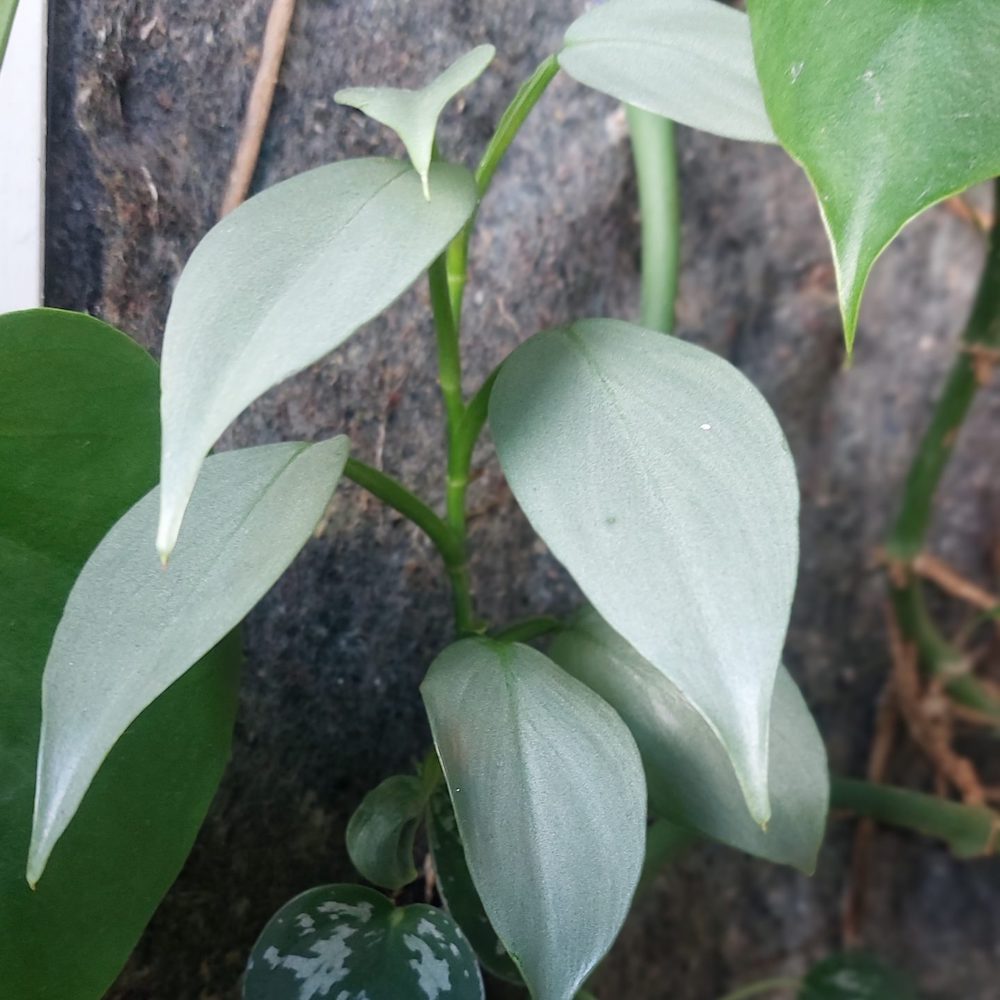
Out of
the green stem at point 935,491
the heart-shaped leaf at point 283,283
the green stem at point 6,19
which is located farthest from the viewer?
the green stem at point 935,491

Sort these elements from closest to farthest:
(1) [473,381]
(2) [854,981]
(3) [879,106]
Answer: (3) [879,106], (1) [473,381], (2) [854,981]

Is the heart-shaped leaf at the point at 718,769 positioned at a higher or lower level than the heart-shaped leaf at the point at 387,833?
higher

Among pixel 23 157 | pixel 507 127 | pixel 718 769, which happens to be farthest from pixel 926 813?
pixel 23 157

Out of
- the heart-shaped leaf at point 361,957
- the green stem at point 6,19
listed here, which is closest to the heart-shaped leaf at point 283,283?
the green stem at point 6,19

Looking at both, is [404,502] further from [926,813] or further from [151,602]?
[926,813]

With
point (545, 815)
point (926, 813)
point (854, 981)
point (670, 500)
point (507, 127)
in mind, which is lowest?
point (854, 981)

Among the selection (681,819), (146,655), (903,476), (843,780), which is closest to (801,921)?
(843,780)

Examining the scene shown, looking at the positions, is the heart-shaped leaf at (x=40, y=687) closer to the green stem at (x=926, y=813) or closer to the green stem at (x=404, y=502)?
the green stem at (x=404, y=502)
